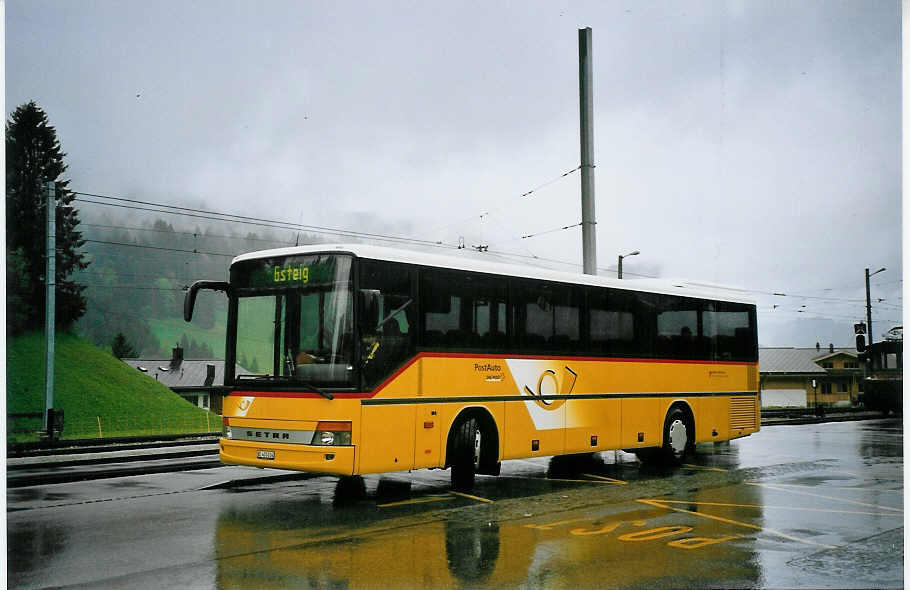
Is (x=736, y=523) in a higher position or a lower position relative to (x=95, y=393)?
lower

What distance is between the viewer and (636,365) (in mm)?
16344

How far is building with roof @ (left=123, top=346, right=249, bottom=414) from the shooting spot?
9025 cm

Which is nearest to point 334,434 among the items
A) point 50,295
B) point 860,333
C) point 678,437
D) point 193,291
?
point 193,291

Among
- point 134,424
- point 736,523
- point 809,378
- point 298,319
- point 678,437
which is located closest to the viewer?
point 736,523

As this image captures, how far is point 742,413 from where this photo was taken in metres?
18.9

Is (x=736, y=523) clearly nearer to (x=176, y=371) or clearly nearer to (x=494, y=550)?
(x=494, y=550)

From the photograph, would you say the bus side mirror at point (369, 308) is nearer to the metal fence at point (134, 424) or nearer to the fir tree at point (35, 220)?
the metal fence at point (134, 424)

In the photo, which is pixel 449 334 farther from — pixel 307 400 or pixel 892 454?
pixel 892 454

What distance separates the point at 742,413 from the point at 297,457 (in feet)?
34.6

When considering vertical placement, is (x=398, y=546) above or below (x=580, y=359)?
below

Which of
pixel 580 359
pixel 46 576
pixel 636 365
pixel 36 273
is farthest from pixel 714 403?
pixel 36 273

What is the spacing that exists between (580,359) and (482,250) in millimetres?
16826

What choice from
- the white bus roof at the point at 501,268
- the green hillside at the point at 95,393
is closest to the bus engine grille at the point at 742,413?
the white bus roof at the point at 501,268

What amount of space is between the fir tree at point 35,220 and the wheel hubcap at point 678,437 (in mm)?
36572
